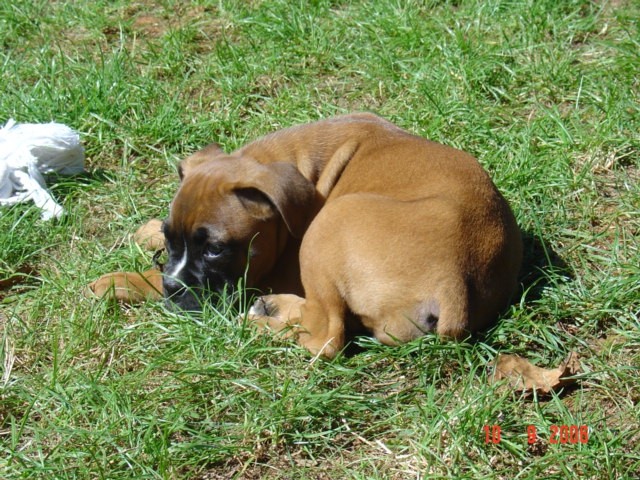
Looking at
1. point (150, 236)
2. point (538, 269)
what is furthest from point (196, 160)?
point (538, 269)

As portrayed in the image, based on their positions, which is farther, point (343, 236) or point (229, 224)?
point (229, 224)

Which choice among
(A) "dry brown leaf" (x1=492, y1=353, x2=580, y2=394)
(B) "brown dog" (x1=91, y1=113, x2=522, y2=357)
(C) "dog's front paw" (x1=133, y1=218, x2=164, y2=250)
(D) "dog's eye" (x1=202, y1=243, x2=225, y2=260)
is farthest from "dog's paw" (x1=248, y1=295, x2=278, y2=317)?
(A) "dry brown leaf" (x1=492, y1=353, x2=580, y2=394)

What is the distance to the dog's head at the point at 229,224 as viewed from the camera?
5.60 metres

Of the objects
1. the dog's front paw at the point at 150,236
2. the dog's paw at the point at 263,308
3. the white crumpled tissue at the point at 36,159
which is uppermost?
the white crumpled tissue at the point at 36,159

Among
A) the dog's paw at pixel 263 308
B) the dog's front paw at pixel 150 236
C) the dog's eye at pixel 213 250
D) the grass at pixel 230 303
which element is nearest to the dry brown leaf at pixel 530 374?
the grass at pixel 230 303

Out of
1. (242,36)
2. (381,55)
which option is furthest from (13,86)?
(381,55)

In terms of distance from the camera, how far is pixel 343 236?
17.5 ft

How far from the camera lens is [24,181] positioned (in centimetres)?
700

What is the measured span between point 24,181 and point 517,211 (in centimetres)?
351

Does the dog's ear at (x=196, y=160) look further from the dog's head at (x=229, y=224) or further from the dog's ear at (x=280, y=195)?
the dog's ear at (x=280, y=195)

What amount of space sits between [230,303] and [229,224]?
0.46 meters
